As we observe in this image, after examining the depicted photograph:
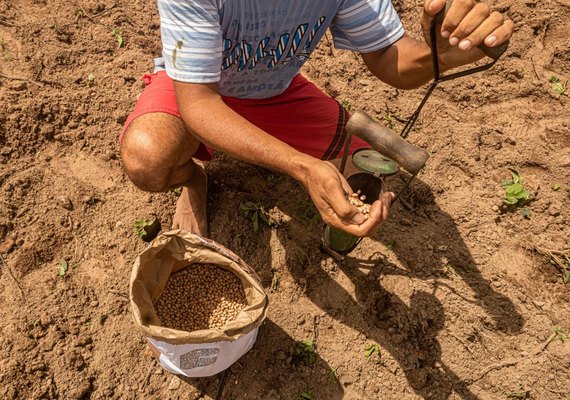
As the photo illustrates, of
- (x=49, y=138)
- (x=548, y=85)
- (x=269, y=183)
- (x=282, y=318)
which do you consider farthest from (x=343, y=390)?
(x=548, y=85)

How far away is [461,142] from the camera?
2.57m

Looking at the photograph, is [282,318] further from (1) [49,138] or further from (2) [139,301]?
(1) [49,138]

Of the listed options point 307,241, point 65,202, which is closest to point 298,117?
point 307,241

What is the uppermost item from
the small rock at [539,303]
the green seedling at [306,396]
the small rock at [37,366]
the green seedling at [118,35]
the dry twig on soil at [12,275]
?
the green seedling at [118,35]

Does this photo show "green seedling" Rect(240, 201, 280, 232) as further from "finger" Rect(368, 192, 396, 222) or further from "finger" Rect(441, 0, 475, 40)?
"finger" Rect(441, 0, 475, 40)

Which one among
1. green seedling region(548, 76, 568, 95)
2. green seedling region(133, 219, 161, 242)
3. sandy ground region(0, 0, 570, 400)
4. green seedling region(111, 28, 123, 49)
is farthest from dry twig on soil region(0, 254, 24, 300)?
green seedling region(548, 76, 568, 95)

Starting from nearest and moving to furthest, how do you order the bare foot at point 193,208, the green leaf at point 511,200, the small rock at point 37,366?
the small rock at point 37,366
the bare foot at point 193,208
the green leaf at point 511,200

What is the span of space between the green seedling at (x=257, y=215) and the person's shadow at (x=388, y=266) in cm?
3

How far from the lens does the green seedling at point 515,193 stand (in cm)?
239

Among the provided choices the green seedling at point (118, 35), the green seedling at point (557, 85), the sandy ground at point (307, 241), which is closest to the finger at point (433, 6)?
the sandy ground at point (307, 241)

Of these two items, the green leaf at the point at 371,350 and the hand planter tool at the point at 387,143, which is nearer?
the hand planter tool at the point at 387,143

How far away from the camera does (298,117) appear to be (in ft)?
7.09

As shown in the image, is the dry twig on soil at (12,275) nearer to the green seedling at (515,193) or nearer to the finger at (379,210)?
the finger at (379,210)

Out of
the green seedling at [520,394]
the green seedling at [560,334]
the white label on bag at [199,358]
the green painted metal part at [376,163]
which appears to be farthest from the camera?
the green seedling at [560,334]
